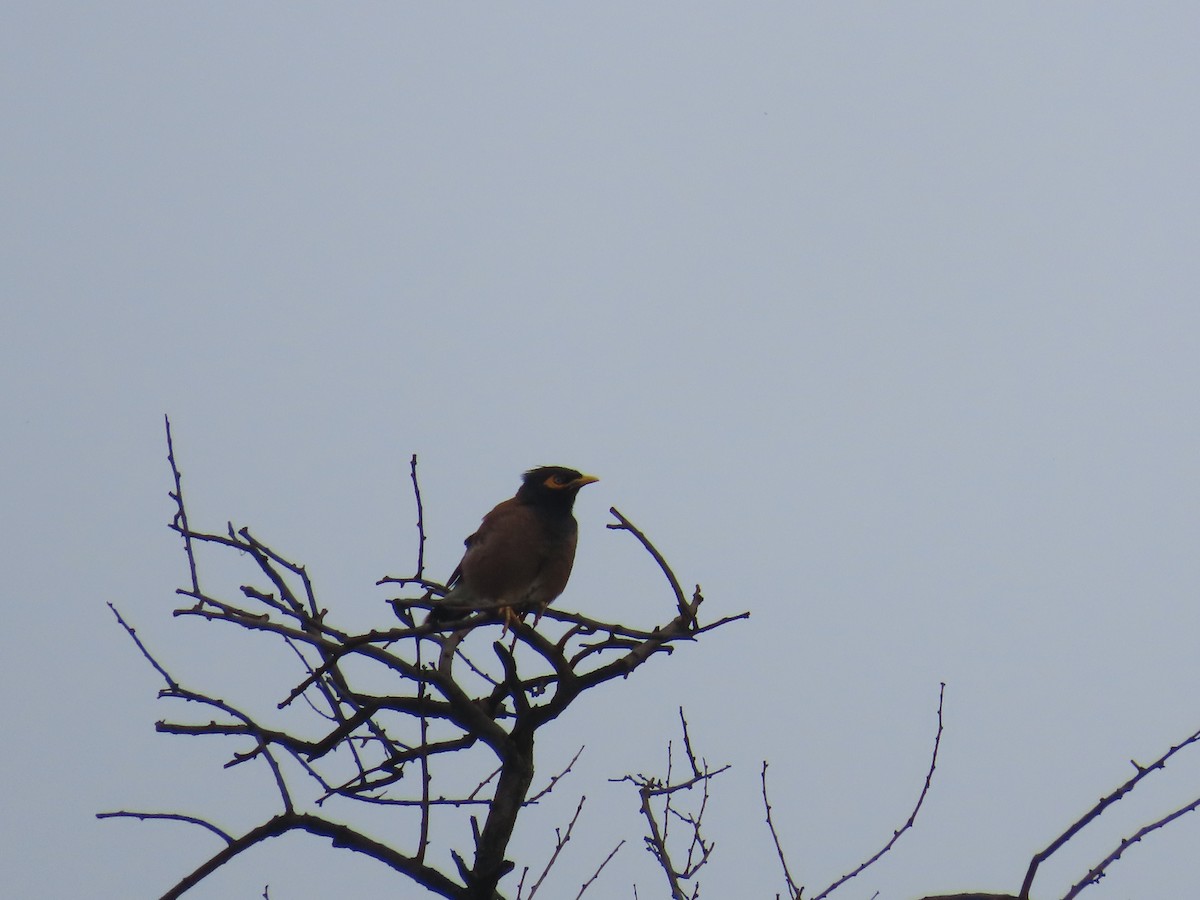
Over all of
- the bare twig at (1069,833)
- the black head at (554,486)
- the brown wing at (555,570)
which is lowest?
the bare twig at (1069,833)

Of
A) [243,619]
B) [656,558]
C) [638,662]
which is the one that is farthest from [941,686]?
[243,619]

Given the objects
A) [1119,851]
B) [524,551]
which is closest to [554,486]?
[524,551]

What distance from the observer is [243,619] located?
10.2ft

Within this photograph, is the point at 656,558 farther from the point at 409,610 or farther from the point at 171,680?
the point at 171,680

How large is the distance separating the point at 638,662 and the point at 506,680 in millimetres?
402

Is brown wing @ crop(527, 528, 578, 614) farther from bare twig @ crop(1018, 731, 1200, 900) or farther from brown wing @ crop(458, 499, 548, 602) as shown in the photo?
bare twig @ crop(1018, 731, 1200, 900)

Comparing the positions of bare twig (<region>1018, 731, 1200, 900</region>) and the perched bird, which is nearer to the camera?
bare twig (<region>1018, 731, 1200, 900</region>)

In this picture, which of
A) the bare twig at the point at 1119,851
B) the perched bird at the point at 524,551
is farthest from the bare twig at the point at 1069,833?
the perched bird at the point at 524,551

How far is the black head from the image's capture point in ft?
20.1

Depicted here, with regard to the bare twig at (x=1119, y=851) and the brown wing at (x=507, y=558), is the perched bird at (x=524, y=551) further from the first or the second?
the bare twig at (x=1119, y=851)

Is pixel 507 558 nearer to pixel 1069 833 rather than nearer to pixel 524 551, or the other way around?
pixel 524 551

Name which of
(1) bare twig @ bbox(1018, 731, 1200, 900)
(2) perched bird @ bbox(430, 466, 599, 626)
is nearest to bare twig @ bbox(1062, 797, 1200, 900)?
(1) bare twig @ bbox(1018, 731, 1200, 900)

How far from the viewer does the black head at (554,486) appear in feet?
→ 20.1

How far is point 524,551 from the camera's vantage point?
5.73 meters
